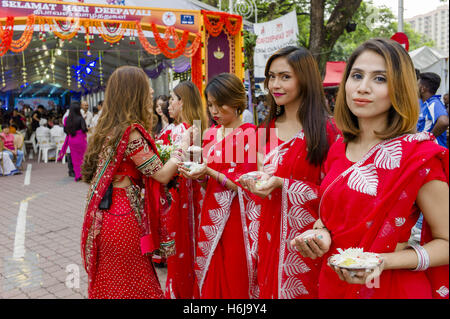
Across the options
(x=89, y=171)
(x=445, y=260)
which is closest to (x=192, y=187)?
(x=89, y=171)

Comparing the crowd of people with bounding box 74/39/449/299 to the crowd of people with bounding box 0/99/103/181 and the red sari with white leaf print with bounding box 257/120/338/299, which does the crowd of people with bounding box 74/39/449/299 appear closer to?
the red sari with white leaf print with bounding box 257/120/338/299

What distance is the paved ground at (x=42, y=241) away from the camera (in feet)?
12.1

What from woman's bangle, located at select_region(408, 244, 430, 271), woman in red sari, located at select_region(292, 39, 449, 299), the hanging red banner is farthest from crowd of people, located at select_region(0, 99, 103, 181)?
woman's bangle, located at select_region(408, 244, 430, 271)

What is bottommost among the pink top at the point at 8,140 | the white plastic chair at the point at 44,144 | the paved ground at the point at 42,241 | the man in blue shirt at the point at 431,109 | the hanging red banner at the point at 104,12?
the paved ground at the point at 42,241

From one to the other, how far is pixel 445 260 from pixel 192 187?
7.48 feet

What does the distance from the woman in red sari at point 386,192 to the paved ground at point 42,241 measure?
276 cm

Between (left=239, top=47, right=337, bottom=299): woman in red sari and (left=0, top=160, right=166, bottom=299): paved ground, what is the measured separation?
79.5 inches

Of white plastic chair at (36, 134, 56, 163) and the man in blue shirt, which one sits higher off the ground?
the man in blue shirt

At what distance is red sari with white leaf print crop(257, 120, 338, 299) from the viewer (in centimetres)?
205

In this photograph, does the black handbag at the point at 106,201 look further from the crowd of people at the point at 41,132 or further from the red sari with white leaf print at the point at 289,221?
the crowd of people at the point at 41,132

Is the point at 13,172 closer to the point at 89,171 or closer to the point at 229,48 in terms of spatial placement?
the point at 229,48

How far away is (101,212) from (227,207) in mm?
797

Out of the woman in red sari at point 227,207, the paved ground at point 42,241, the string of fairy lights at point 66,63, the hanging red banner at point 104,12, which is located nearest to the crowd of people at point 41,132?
the paved ground at point 42,241

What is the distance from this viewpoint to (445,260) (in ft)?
4.27
